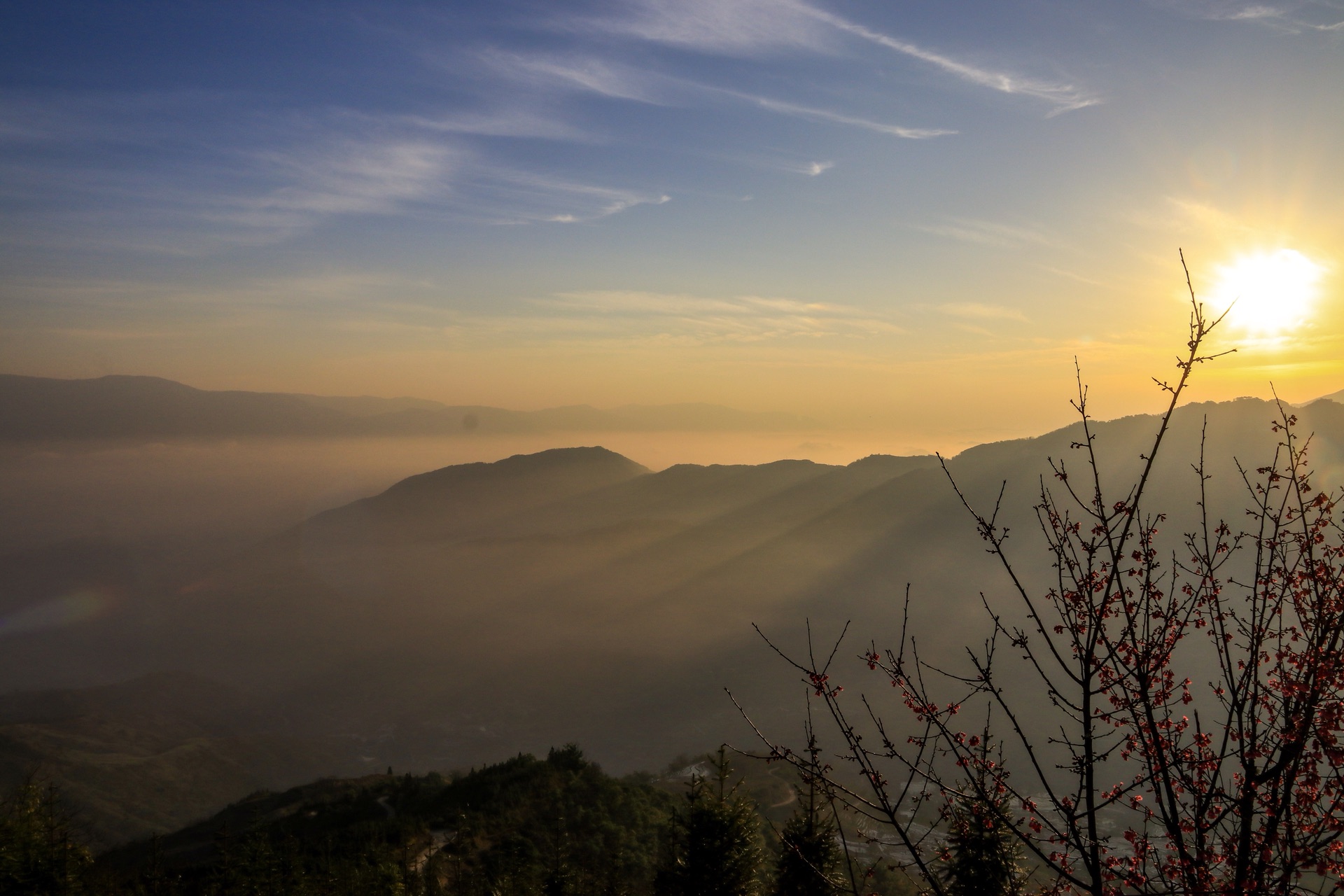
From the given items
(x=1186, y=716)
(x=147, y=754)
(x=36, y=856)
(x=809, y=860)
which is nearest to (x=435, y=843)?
(x=36, y=856)

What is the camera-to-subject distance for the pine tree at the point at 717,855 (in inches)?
875

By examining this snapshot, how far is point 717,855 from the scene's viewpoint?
2234 cm

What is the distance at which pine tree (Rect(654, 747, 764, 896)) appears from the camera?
875 inches

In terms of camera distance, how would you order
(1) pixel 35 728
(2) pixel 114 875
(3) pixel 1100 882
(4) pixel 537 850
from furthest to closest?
(1) pixel 35 728
(4) pixel 537 850
(2) pixel 114 875
(3) pixel 1100 882

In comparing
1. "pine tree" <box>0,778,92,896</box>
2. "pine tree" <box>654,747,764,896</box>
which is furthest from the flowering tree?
"pine tree" <box>0,778,92,896</box>

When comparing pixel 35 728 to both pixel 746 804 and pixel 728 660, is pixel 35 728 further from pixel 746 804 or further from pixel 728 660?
pixel 746 804

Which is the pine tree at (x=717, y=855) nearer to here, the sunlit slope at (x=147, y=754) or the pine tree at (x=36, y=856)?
the pine tree at (x=36, y=856)

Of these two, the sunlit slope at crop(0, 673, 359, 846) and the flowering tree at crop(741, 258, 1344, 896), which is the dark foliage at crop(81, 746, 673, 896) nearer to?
the flowering tree at crop(741, 258, 1344, 896)

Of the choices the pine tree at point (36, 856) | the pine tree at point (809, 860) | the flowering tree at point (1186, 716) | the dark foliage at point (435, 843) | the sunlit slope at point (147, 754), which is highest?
the flowering tree at point (1186, 716)

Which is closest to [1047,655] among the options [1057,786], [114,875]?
[1057,786]

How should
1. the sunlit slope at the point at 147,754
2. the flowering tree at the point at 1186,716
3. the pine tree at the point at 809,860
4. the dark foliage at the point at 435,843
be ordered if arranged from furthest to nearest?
the sunlit slope at the point at 147,754 → the dark foliage at the point at 435,843 → the pine tree at the point at 809,860 → the flowering tree at the point at 1186,716

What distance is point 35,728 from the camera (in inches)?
4619

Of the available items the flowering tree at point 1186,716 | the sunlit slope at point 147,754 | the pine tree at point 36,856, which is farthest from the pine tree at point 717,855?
the sunlit slope at point 147,754

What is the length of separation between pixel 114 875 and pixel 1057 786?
114657mm
